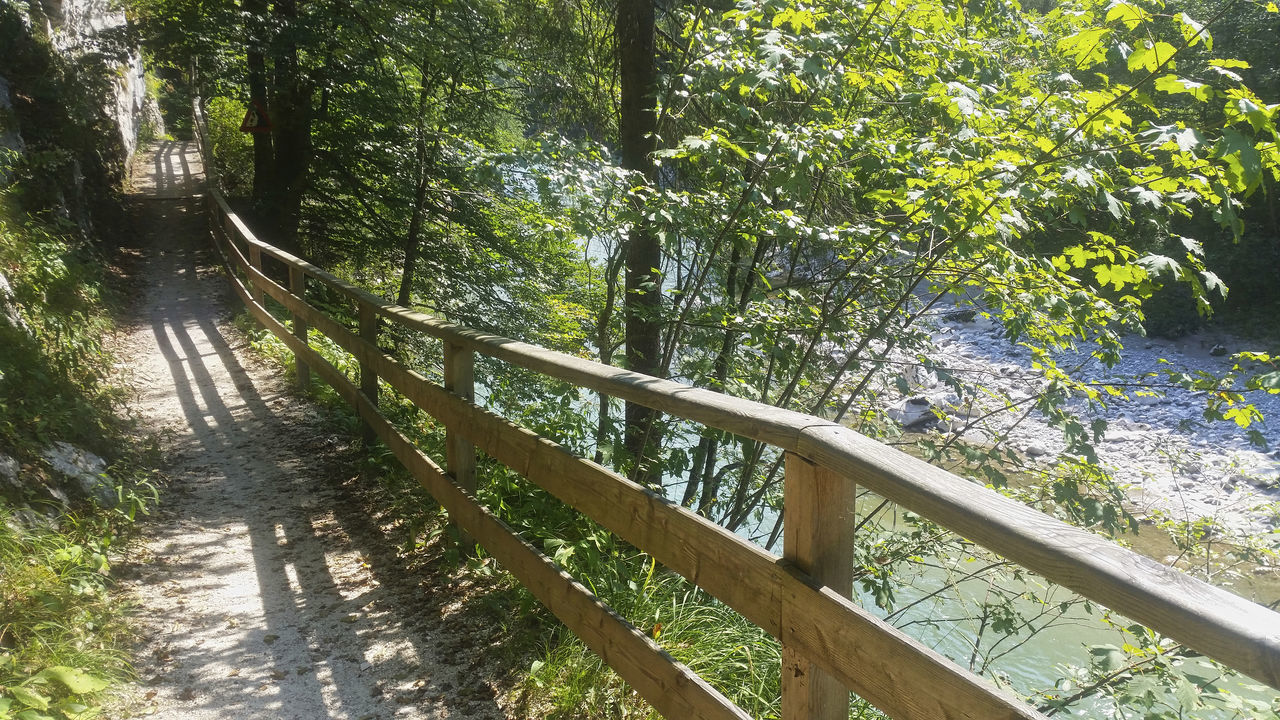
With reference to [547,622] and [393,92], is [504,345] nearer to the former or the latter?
[547,622]

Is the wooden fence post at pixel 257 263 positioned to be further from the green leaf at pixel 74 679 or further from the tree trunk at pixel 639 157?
the green leaf at pixel 74 679

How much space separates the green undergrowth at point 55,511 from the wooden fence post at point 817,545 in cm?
219

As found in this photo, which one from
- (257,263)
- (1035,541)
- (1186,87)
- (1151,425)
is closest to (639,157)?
(1186,87)

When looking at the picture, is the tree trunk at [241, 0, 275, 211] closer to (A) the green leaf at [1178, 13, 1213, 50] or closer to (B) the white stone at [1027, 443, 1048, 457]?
(A) the green leaf at [1178, 13, 1213, 50]

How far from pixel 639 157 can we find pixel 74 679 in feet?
14.5

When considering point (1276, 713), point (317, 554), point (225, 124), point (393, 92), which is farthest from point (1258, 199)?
point (225, 124)

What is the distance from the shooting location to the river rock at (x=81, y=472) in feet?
14.4

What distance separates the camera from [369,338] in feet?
17.3

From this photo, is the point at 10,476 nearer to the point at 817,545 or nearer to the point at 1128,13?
the point at 817,545

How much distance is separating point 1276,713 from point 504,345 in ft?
9.76

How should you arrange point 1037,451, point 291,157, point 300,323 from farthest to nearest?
1. point 1037,451
2. point 291,157
3. point 300,323

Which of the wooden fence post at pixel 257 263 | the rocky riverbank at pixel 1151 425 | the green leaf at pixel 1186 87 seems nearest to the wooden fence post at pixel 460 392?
the green leaf at pixel 1186 87

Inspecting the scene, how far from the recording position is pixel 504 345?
3.34m

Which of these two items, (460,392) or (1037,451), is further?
(1037,451)
